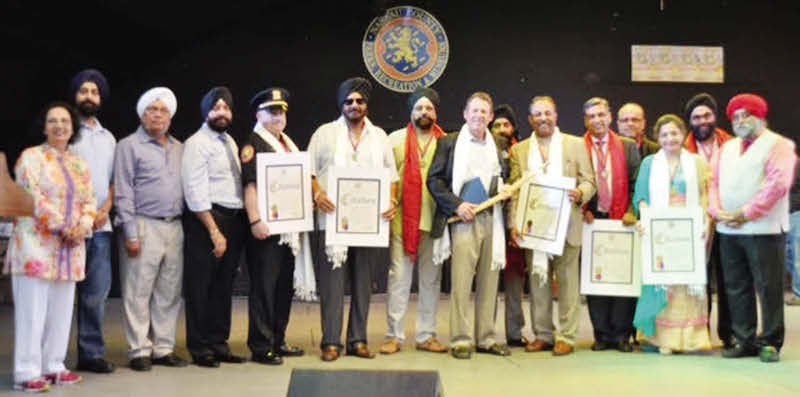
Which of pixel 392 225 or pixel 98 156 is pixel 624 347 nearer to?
pixel 392 225

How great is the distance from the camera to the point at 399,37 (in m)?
9.42

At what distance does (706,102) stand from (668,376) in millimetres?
1918

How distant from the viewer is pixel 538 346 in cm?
542

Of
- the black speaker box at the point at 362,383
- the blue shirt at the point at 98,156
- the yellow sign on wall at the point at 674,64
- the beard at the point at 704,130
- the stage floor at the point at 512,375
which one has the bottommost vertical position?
the stage floor at the point at 512,375

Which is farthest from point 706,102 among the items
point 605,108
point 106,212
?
point 106,212

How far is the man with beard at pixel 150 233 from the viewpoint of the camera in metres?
4.65

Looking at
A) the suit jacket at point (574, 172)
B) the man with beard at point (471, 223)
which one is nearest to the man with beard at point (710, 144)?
the suit jacket at point (574, 172)

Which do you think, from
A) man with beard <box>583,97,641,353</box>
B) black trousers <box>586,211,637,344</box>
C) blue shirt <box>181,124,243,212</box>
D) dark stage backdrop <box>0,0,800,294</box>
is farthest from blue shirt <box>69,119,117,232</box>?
dark stage backdrop <box>0,0,800,294</box>

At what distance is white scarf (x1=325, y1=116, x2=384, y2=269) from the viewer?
16.4ft

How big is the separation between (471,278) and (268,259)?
1.20 m

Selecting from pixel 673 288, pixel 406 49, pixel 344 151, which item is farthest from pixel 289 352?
pixel 406 49

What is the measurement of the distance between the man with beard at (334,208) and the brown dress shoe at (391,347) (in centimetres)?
14

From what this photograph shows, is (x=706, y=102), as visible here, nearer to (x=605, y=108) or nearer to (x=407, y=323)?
(x=605, y=108)

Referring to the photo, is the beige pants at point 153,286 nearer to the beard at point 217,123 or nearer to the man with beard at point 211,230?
the man with beard at point 211,230
